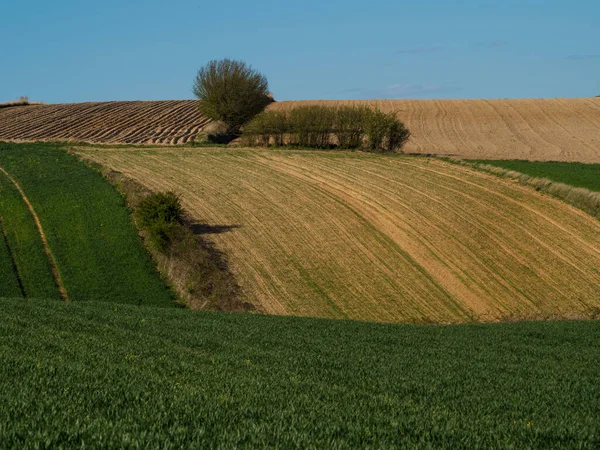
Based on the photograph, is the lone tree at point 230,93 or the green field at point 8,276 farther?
the lone tree at point 230,93

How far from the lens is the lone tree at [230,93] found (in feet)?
252

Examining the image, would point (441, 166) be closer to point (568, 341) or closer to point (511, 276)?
point (511, 276)

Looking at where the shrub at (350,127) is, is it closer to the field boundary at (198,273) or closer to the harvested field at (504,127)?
the harvested field at (504,127)

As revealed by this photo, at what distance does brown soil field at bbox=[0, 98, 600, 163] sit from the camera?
2581 inches

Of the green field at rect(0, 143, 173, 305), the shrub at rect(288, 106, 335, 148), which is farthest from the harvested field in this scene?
the green field at rect(0, 143, 173, 305)

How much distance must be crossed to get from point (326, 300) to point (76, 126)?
2021 inches

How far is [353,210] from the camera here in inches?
1549

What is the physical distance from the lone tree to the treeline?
12146 millimetres

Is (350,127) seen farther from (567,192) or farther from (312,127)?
(567,192)

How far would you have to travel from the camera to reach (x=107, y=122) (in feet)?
249

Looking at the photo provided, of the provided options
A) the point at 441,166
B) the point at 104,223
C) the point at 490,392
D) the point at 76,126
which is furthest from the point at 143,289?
the point at 76,126

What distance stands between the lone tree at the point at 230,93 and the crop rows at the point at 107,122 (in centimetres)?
229

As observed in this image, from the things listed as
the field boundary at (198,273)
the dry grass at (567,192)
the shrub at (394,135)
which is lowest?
the field boundary at (198,273)

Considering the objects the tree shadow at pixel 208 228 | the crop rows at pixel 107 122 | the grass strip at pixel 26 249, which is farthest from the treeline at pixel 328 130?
the grass strip at pixel 26 249
